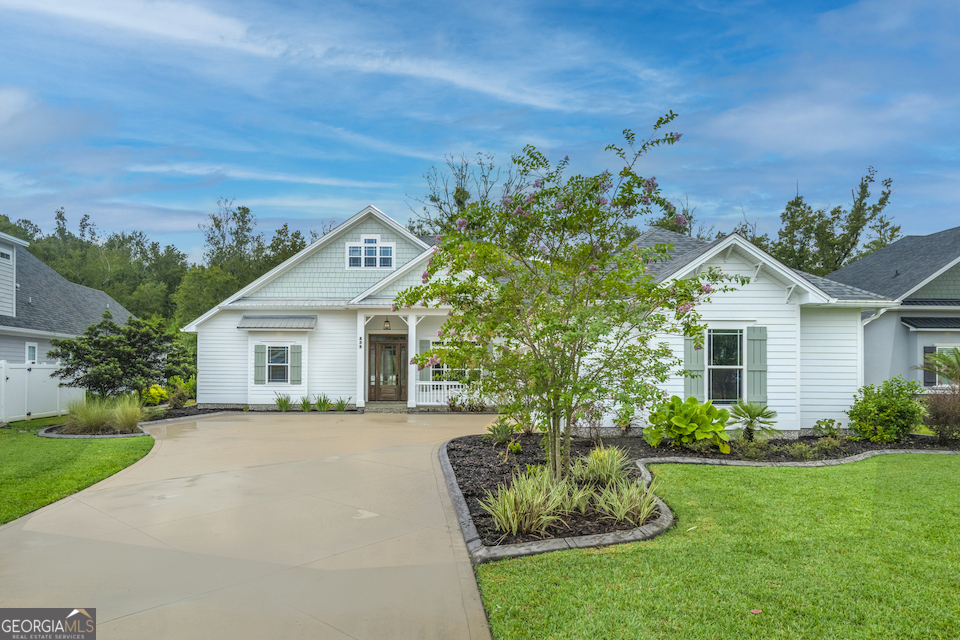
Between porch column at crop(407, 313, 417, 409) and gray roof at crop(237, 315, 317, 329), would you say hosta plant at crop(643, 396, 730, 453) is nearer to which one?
porch column at crop(407, 313, 417, 409)

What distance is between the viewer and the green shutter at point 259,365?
698 inches

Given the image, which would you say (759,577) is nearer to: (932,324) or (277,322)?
(932,324)

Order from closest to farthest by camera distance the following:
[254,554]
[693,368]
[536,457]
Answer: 1. [254,554]
2. [536,457]
3. [693,368]

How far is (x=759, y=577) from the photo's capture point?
159 inches

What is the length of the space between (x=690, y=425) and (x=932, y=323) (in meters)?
11.2

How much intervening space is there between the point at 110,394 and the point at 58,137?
37.4 feet

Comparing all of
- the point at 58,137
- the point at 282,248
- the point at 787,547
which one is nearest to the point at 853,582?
the point at 787,547

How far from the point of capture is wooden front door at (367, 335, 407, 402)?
1852 cm

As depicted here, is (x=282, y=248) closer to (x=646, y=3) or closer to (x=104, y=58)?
(x=104, y=58)

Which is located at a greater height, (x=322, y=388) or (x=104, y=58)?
(x=104, y=58)

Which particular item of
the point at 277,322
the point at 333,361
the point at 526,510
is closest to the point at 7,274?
the point at 277,322

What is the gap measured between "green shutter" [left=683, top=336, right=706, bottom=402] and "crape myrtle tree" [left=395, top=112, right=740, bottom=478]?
5.26m

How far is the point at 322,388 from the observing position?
58.4ft

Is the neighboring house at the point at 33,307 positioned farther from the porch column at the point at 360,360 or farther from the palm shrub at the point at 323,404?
the porch column at the point at 360,360
